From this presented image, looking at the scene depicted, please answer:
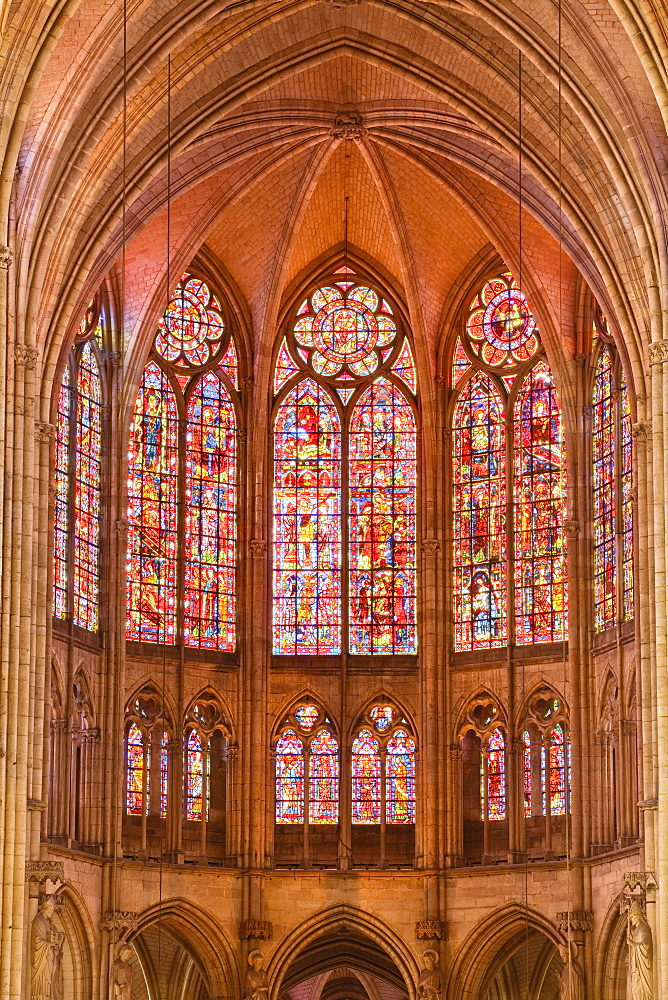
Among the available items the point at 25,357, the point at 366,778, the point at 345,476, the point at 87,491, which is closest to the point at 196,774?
the point at 366,778

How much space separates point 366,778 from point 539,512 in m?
4.76

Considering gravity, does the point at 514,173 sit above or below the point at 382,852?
above

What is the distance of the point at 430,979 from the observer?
36.7 m

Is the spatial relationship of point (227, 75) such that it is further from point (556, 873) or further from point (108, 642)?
point (556, 873)

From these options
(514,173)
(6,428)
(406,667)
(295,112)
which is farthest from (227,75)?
(406,667)

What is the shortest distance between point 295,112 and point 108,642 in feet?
26.4

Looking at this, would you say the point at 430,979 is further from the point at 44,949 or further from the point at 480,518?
the point at 44,949

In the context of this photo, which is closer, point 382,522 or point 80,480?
point 80,480

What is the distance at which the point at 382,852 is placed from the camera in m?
38.0

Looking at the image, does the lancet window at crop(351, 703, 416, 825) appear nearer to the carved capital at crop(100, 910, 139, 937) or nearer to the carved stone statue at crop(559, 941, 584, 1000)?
the carved stone statue at crop(559, 941, 584, 1000)

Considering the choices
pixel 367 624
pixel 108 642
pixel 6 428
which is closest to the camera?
pixel 6 428

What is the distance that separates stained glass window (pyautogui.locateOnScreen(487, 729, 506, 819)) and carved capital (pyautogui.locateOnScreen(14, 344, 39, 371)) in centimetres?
1022

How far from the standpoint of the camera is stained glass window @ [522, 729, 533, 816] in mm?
37438

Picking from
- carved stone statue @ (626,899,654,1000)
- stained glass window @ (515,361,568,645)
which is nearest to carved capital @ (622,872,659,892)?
carved stone statue @ (626,899,654,1000)
